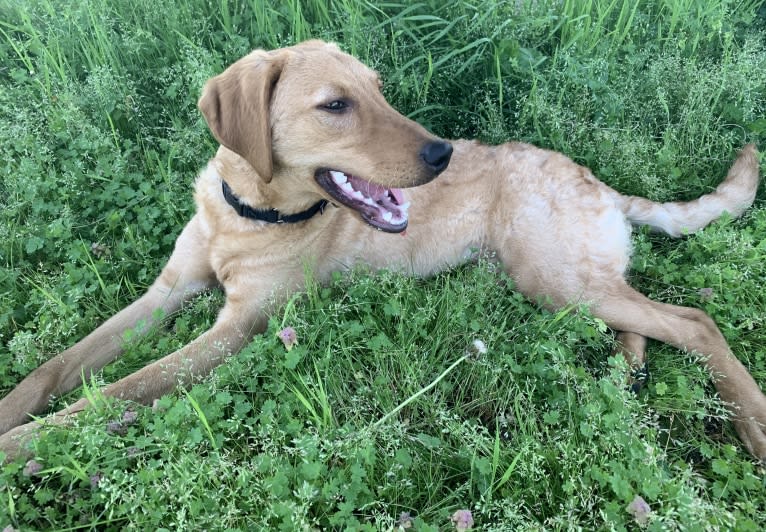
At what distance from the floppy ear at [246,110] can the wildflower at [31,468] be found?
1451mm

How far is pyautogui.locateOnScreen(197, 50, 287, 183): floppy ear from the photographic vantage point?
2.41 metres

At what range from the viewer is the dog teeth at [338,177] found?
2.61 meters

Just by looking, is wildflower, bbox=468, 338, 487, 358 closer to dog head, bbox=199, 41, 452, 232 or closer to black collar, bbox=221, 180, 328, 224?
dog head, bbox=199, 41, 452, 232

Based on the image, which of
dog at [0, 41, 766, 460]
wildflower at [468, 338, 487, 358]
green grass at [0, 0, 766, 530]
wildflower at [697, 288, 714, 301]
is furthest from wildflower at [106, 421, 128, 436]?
wildflower at [697, 288, 714, 301]

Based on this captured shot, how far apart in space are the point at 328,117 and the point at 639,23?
3.11m

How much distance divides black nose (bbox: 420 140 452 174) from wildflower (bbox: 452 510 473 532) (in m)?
1.43

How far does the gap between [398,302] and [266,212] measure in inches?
32.7

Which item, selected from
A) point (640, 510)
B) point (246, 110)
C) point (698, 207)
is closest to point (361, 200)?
point (246, 110)

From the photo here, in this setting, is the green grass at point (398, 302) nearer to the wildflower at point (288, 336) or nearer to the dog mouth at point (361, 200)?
the wildflower at point (288, 336)

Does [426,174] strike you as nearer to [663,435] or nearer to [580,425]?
[580,425]

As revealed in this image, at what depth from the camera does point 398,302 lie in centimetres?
271

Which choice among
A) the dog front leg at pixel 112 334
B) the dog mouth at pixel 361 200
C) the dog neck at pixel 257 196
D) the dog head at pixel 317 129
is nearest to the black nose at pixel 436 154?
the dog head at pixel 317 129

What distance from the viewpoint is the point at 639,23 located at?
4211 mm

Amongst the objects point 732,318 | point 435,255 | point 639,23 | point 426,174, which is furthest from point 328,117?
point 639,23
